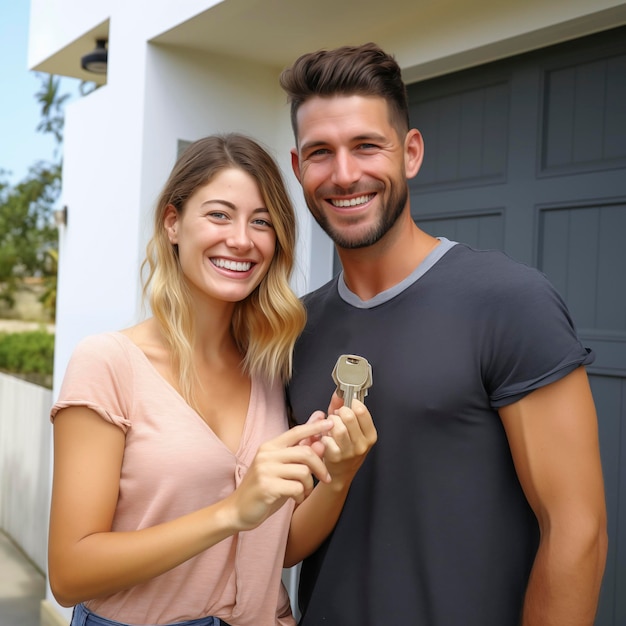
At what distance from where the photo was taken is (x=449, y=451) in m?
1.84

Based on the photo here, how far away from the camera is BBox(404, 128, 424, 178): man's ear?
2084mm

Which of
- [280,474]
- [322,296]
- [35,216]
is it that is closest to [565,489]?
[280,474]

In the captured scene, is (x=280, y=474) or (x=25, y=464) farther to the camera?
(x=25, y=464)

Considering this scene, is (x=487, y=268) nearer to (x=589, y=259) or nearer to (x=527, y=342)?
(x=527, y=342)

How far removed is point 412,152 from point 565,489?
0.95 m

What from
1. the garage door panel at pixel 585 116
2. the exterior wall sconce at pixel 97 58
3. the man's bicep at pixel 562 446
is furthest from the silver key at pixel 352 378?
the exterior wall sconce at pixel 97 58

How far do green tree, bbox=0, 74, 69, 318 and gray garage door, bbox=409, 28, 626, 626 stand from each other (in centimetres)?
Result: 1100

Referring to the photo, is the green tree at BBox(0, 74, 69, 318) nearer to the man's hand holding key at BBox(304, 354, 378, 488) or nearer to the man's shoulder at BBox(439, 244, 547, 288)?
the man's shoulder at BBox(439, 244, 547, 288)

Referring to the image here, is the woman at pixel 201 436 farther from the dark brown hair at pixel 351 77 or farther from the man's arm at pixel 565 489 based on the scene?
the man's arm at pixel 565 489

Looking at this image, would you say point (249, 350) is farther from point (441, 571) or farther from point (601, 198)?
point (601, 198)

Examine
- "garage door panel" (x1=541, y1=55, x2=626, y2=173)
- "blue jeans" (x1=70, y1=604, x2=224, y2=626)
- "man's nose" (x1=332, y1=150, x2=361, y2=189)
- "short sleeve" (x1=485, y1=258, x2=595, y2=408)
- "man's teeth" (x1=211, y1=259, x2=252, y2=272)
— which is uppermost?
"garage door panel" (x1=541, y1=55, x2=626, y2=173)

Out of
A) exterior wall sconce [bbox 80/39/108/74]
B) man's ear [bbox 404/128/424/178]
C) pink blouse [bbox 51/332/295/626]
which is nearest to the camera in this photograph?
pink blouse [bbox 51/332/295/626]

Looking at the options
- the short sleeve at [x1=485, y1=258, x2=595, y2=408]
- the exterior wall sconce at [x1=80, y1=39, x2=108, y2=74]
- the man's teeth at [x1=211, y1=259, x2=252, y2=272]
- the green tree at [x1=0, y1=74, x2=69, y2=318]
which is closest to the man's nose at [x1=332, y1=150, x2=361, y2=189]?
the man's teeth at [x1=211, y1=259, x2=252, y2=272]

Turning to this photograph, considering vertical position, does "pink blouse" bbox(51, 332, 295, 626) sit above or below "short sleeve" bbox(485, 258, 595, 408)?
below
